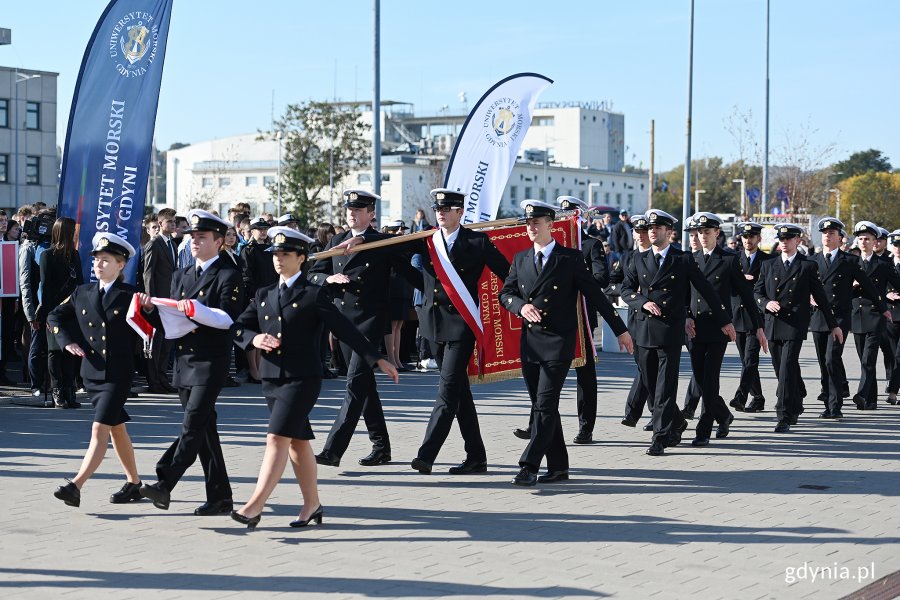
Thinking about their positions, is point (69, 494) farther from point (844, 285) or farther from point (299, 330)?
point (844, 285)

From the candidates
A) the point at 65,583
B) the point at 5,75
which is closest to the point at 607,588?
the point at 65,583

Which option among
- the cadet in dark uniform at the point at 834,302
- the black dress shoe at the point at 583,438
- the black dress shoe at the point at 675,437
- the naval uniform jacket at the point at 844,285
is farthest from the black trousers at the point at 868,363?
the black dress shoe at the point at 583,438

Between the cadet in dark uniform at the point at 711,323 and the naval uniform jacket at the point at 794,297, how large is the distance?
0.41m

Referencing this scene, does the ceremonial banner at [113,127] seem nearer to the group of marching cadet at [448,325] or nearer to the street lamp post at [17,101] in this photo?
the group of marching cadet at [448,325]

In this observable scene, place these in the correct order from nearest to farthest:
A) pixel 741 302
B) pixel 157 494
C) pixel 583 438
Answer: pixel 157 494, pixel 583 438, pixel 741 302

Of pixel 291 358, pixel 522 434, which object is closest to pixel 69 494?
pixel 291 358

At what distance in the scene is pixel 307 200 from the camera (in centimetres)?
7006

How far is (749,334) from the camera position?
13.5 meters

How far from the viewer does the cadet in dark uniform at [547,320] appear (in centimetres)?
920

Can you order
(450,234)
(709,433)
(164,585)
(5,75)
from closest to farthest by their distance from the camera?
(164,585) < (450,234) < (709,433) < (5,75)

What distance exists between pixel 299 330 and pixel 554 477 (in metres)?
2.83

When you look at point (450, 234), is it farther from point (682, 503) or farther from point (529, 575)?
point (529, 575)

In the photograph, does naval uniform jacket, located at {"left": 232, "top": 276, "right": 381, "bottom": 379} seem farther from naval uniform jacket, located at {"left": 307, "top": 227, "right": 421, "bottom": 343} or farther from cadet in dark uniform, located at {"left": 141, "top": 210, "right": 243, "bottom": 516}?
naval uniform jacket, located at {"left": 307, "top": 227, "right": 421, "bottom": 343}

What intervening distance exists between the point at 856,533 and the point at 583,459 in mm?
3087
